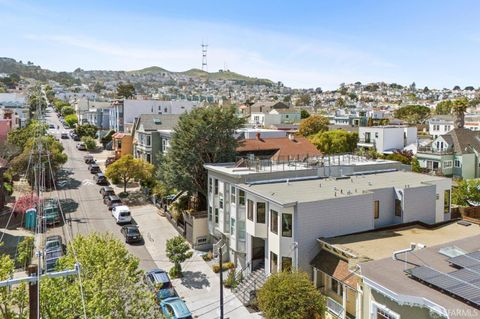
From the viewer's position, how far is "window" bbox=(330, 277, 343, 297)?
18.8 meters

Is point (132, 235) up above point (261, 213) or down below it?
below

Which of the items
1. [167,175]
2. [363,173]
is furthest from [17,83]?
[363,173]

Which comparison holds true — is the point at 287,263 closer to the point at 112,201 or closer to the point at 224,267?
the point at 224,267

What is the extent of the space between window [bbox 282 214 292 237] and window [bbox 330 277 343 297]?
10.1ft

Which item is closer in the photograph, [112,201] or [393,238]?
[393,238]

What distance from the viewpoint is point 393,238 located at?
68.2 ft

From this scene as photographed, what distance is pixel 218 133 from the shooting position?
32875 mm

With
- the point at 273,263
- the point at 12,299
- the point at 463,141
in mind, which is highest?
the point at 463,141

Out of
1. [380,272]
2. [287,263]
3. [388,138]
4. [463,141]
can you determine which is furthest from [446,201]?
[388,138]

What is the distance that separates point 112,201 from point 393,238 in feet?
88.9

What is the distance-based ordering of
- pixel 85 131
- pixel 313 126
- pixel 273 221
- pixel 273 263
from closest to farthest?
1. pixel 273 221
2. pixel 273 263
3. pixel 313 126
4. pixel 85 131

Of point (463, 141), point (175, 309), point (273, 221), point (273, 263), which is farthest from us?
point (463, 141)

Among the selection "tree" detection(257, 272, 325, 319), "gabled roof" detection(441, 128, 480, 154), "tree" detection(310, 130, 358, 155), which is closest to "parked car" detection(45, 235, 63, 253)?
"tree" detection(257, 272, 325, 319)

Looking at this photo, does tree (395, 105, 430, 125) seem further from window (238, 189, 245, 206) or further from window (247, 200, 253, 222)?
window (247, 200, 253, 222)
